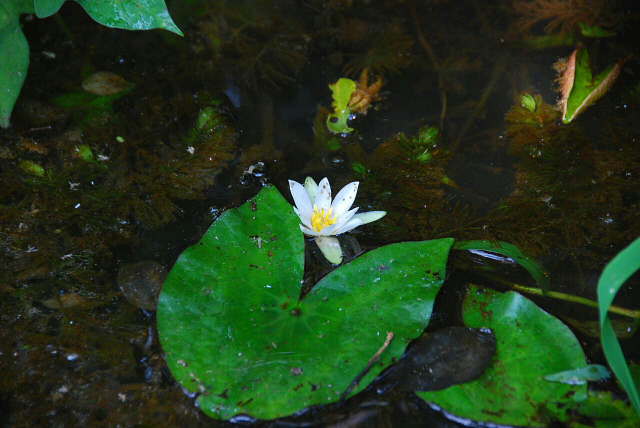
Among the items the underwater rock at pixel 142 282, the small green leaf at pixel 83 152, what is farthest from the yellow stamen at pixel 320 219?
the small green leaf at pixel 83 152

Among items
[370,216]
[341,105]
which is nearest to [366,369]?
[370,216]

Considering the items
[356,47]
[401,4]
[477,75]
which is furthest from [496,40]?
[356,47]

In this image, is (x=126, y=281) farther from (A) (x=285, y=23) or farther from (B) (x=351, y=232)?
(A) (x=285, y=23)

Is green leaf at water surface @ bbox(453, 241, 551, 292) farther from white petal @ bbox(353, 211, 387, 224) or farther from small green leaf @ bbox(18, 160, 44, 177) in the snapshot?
small green leaf @ bbox(18, 160, 44, 177)

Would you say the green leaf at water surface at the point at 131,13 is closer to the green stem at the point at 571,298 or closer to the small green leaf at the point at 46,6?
the small green leaf at the point at 46,6

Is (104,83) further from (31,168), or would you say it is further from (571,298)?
(571,298)
